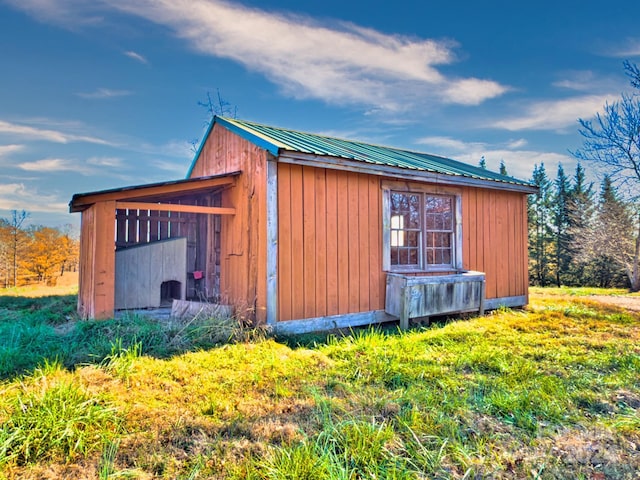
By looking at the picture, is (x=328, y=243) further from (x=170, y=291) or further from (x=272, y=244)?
(x=170, y=291)

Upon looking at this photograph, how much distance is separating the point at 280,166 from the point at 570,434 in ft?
14.9

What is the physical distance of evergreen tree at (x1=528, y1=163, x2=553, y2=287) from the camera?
99.5 feet

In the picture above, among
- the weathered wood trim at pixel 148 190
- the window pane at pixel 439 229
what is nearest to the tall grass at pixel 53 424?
the weathered wood trim at pixel 148 190

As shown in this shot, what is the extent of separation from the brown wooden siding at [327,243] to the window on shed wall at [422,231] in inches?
20.3

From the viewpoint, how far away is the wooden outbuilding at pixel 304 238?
17.7 ft

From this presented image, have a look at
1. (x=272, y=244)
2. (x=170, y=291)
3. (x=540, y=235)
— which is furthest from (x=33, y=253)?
(x=540, y=235)

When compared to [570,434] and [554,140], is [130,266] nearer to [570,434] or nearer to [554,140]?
[570,434]

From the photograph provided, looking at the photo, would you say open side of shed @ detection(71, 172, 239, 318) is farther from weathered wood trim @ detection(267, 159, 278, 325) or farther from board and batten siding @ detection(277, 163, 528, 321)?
board and batten siding @ detection(277, 163, 528, 321)

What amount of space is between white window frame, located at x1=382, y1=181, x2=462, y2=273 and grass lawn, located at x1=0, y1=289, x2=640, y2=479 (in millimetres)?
1828

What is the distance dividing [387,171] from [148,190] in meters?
3.93

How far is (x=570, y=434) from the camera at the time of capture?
103 inches

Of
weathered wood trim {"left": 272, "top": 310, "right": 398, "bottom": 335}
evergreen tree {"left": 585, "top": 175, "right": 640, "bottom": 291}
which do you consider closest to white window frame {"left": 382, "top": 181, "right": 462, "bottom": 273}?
weathered wood trim {"left": 272, "top": 310, "right": 398, "bottom": 335}

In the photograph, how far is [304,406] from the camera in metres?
2.96

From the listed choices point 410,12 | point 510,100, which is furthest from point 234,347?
point 510,100
